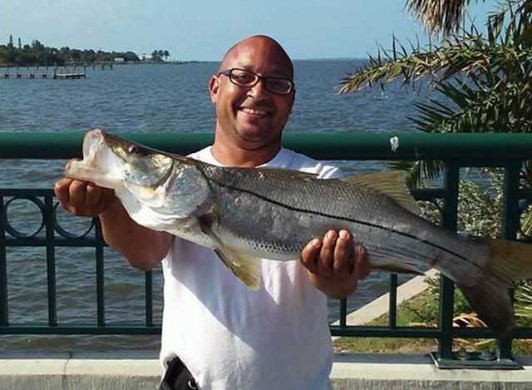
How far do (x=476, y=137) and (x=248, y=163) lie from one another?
4.95ft

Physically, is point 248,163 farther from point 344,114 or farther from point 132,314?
point 344,114

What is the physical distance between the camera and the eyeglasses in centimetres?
262

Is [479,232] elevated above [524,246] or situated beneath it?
situated beneath

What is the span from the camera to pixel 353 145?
374 centimetres

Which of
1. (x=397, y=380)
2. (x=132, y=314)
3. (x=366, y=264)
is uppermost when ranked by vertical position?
(x=366, y=264)

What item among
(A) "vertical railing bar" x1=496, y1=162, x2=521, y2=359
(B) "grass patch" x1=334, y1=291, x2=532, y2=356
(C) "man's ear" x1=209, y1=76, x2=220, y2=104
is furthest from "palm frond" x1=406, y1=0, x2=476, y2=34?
(C) "man's ear" x1=209, y1=76, x2=220, y2=104

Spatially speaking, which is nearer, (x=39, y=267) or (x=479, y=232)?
(x=479, y=232)

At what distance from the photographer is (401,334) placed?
413 cm

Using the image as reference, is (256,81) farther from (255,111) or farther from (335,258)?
(335,258)

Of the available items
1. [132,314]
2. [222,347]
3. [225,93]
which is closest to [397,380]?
[222,347]

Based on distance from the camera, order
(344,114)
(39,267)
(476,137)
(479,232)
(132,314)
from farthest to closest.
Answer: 1. (344,114)
2. (39,267)
3. (132,314)
4. (479,232)
5. (476,137)

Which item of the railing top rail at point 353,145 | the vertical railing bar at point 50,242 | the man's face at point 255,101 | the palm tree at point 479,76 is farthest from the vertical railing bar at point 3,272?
the palm tree at point 479,76

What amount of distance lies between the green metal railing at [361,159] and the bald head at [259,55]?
1.11 m

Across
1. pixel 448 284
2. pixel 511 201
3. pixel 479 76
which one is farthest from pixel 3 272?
pixel 479 76
